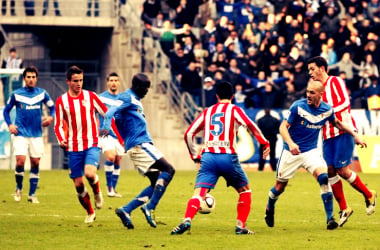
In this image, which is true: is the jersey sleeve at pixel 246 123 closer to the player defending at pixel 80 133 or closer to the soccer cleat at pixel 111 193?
the player defending at pixel 80 133

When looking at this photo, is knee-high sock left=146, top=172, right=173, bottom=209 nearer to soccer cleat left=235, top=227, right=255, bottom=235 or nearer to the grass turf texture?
the grass turf texture

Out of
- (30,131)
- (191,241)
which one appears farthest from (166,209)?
(191,241)

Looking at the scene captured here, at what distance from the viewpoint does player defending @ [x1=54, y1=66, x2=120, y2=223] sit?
15078 millimetres

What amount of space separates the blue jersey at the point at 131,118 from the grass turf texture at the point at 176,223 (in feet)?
3.99

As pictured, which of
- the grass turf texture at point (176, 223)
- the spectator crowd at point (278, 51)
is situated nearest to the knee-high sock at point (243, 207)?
the grass turf texture at point (176, 223)

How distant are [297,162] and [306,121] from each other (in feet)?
1.91

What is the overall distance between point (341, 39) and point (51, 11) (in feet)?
31.5

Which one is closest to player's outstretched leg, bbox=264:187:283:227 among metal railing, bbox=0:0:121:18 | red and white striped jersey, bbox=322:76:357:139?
red and white striped jersey, bbox=322:76:357:139

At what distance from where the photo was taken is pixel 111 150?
69.5ft

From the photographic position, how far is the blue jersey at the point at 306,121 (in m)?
14.1

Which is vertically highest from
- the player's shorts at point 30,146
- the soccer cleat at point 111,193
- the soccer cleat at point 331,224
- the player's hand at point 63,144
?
the player's hand at point 63,144

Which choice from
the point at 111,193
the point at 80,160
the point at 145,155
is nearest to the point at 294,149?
the point at 145,155

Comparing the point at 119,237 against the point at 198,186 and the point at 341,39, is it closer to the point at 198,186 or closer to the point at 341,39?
the point at 198,186

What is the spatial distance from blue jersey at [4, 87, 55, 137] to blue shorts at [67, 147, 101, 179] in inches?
156
